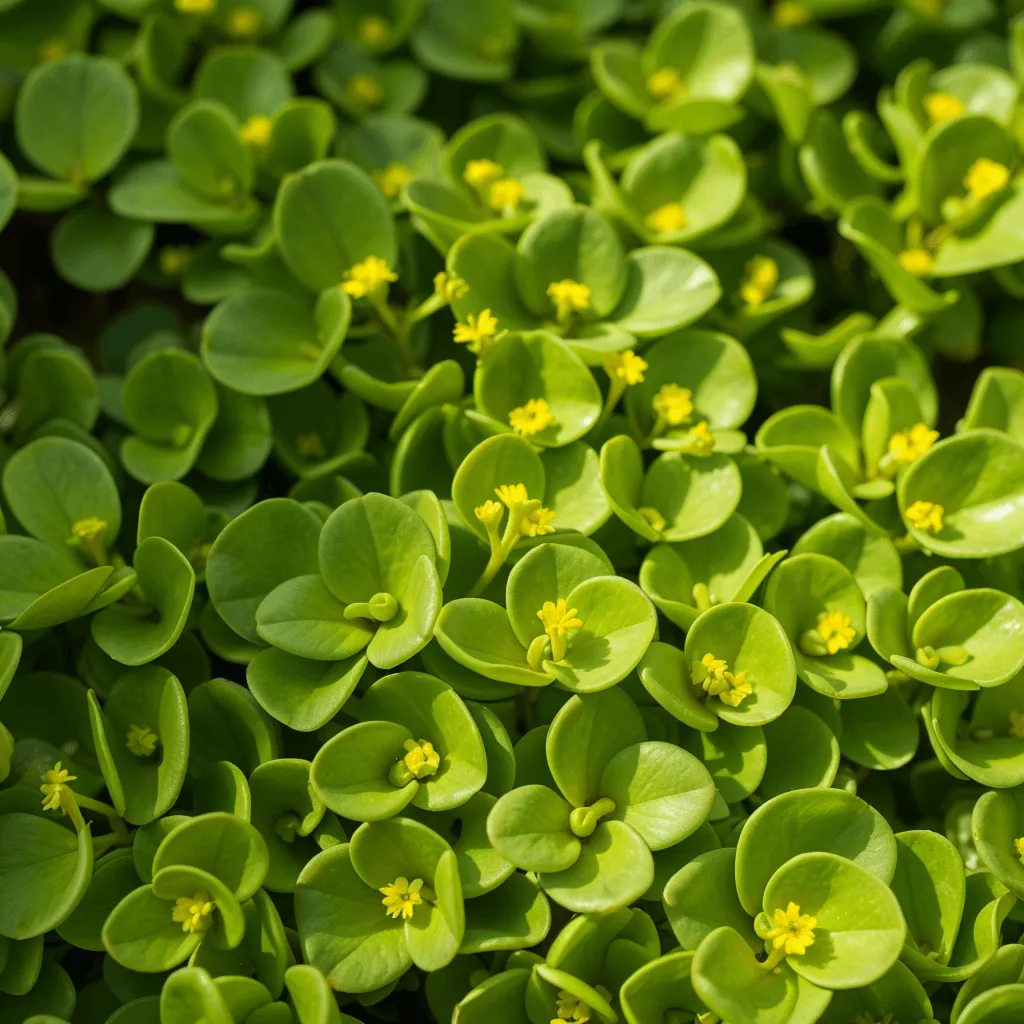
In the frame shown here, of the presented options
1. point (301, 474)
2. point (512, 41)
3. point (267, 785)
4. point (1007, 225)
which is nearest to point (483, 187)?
point (512, 41)

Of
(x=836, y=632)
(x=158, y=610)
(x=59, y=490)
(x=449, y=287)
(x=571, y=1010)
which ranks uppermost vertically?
(x=449, y=287)

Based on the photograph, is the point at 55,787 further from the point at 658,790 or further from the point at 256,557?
the point at 658,790

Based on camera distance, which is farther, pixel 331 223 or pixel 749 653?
pixel 331 223

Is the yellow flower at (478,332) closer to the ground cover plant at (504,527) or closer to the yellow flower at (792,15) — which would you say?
the ground cover plant at (504,527)

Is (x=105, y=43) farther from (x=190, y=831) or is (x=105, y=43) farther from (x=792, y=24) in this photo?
(x=190, y=831)

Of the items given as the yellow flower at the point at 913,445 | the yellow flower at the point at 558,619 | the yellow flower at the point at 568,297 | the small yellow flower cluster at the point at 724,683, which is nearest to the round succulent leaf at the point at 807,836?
the small yellow flower cluster at the point at 724,683

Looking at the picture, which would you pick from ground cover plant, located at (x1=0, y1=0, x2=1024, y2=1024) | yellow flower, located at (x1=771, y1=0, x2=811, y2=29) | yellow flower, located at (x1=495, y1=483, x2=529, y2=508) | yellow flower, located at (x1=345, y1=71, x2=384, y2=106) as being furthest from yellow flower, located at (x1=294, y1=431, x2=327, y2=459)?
yellow flower, located at (x1=771, y1=0, x2=811, y2=29)

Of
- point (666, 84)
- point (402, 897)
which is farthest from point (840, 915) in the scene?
point (666, 84)

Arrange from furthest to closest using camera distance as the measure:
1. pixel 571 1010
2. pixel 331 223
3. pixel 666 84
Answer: pixel 666 84
pixel 331 223
pixel 571 1010
